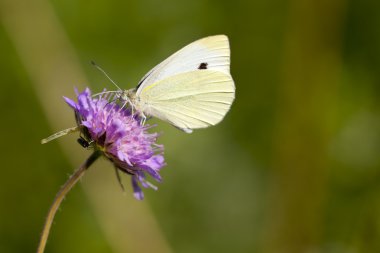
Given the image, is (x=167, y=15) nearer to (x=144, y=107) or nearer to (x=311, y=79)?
(x=311, y=79)

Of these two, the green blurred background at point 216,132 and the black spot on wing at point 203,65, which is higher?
the black spot on wing at point 203,65

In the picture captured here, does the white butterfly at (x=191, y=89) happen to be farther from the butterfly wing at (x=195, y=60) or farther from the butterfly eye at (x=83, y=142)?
the butterfly eye at (x=83, y=142)

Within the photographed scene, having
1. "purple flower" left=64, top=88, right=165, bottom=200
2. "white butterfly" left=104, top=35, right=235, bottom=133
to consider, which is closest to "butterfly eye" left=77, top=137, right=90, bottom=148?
"purple flower" left=64, top=88, right=165, bottom=200

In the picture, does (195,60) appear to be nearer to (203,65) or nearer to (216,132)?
(203,65)

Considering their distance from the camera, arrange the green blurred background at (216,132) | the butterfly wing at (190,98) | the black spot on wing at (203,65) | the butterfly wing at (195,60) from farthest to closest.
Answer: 1. the green blurred background at (216,132)
2. the black spot on wing at (203,65)
3. the butterfly wing at (190,98)
4. the butterfly wing at (195,60)

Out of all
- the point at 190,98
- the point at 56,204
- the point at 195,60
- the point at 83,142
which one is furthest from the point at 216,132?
the point at 56,204

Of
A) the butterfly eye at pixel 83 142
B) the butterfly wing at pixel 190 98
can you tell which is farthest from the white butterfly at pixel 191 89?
the butterfly eye at pixel 83 142

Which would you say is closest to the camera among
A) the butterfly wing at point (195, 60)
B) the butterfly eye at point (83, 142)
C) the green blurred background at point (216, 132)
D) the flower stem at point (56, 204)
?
the flower stem at point (56, 204)
